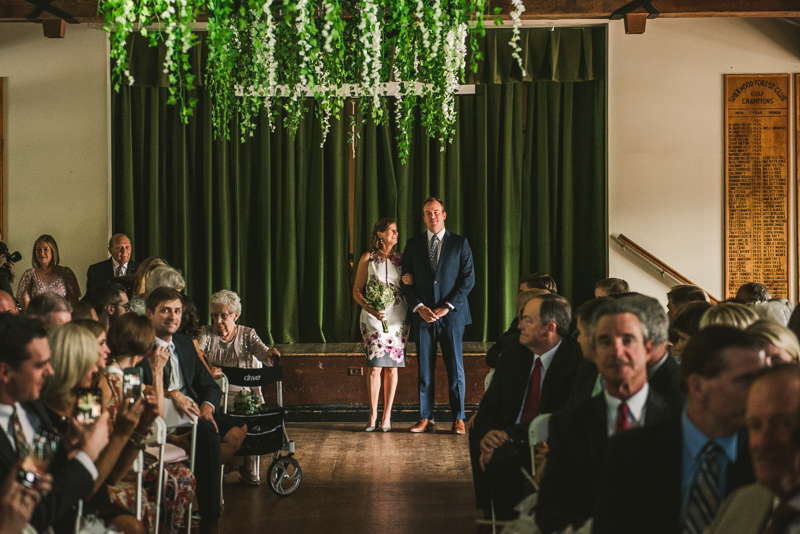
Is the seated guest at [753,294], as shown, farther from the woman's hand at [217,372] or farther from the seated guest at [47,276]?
the seated guest at [47,276]

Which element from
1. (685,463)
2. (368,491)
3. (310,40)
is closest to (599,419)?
(685,463)

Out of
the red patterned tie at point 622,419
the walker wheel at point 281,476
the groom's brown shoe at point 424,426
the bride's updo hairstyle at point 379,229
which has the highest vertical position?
the bride's updo hairstyle at point 379,229

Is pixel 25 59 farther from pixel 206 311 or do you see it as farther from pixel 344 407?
pixel 344 407

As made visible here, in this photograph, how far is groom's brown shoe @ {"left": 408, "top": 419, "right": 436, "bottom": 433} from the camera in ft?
21.0

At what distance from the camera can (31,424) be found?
227 cm

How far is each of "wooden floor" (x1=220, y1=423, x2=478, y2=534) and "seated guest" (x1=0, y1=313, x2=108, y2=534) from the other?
78.1 inches

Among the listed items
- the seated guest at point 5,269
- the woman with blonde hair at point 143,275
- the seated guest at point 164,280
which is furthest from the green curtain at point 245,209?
the seated guest at point 164,280

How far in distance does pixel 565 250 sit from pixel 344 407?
2.62 meters

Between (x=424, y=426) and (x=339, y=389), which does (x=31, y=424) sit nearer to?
(x=424, y=426)

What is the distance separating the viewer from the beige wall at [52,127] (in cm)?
774

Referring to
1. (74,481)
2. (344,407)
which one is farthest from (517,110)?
(74,481)

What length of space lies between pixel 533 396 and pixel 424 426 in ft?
9.82

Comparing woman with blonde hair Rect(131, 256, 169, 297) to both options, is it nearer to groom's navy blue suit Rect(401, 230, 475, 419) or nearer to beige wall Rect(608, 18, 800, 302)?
groom's navy blue suit Rect(401, 230, 475, 419)

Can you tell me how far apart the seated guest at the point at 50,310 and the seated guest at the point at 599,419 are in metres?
2.32
